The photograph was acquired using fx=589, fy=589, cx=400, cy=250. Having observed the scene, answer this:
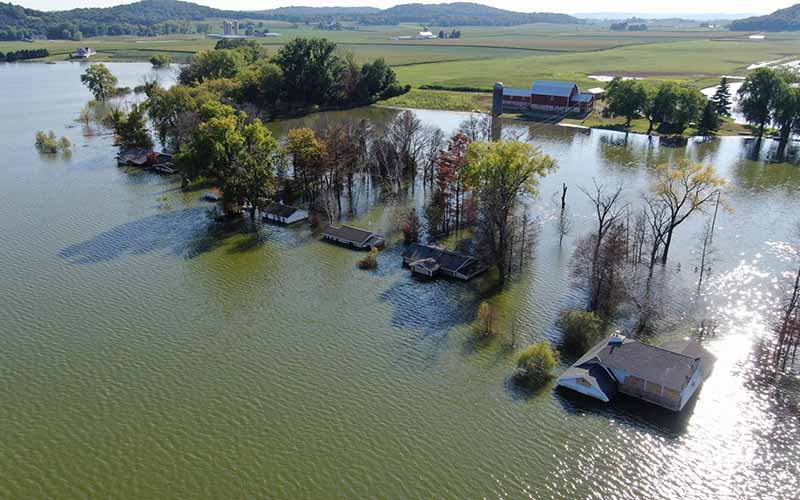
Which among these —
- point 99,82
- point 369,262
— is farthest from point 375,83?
point 369,262

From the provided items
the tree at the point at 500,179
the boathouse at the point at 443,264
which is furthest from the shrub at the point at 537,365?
the boathouse at the point at 443,264

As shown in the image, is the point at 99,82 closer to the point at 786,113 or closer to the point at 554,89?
the point at 554,89

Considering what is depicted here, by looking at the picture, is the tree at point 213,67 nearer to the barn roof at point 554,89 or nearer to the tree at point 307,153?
the barn roof at point 554,89

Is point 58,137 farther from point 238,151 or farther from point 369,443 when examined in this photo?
point 369,443

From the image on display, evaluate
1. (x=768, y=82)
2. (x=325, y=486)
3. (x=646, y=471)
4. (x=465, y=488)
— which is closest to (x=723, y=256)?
(x=646, y=471)

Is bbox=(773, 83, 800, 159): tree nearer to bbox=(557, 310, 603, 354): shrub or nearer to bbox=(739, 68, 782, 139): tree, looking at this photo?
bbox=(739, 68, 782, 139): tree

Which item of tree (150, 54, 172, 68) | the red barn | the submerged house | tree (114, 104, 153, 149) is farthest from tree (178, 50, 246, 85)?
the submerged house
